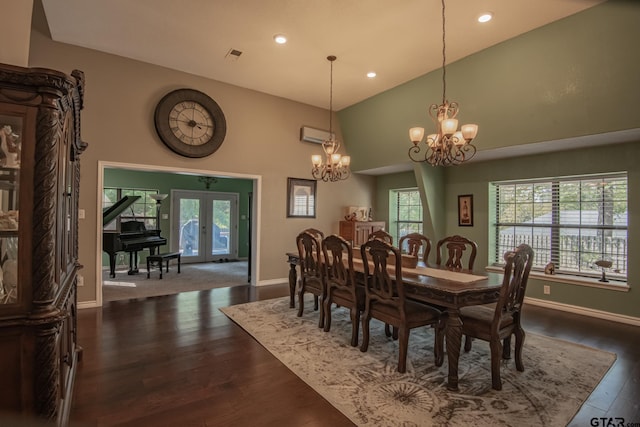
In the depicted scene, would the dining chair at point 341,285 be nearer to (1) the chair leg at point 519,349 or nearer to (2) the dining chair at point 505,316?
(2) the dining chair at point 505,316

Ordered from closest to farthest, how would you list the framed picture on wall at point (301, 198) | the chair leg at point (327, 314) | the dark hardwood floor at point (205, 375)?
the dark hardwood floor at point (205, 375)
the chair leg at point (327, 314)
the framed picture on wall at point (301, 198)

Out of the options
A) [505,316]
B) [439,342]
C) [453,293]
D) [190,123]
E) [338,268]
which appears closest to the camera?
[453,293]

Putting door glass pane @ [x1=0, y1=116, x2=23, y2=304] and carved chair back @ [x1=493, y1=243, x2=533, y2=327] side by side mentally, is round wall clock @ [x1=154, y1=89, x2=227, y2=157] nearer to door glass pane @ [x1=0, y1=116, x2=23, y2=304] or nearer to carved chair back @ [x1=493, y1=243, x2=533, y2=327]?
door glass pane @ [x1=0, y1=116, x2=23, y2=304]

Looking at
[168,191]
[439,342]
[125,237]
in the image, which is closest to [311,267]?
[439,342]

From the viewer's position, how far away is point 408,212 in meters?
7.22

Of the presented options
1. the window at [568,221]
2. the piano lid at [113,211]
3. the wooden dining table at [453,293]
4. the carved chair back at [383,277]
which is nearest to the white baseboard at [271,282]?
the piano lid at [113,211]

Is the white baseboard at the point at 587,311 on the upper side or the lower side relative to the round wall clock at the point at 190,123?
lower

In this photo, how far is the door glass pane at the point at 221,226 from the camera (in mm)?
9180

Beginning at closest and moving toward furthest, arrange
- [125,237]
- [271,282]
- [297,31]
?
1. [297,31]
2. [271,282]
3. [125,237]

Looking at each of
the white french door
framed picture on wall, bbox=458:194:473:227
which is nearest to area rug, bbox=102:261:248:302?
the white french door

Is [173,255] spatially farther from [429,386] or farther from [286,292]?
[429,386]

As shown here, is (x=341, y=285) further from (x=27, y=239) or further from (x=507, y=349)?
(x=27, y=239)

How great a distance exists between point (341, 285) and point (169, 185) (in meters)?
6.63

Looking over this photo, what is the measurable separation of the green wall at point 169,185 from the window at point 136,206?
0.13 metres
